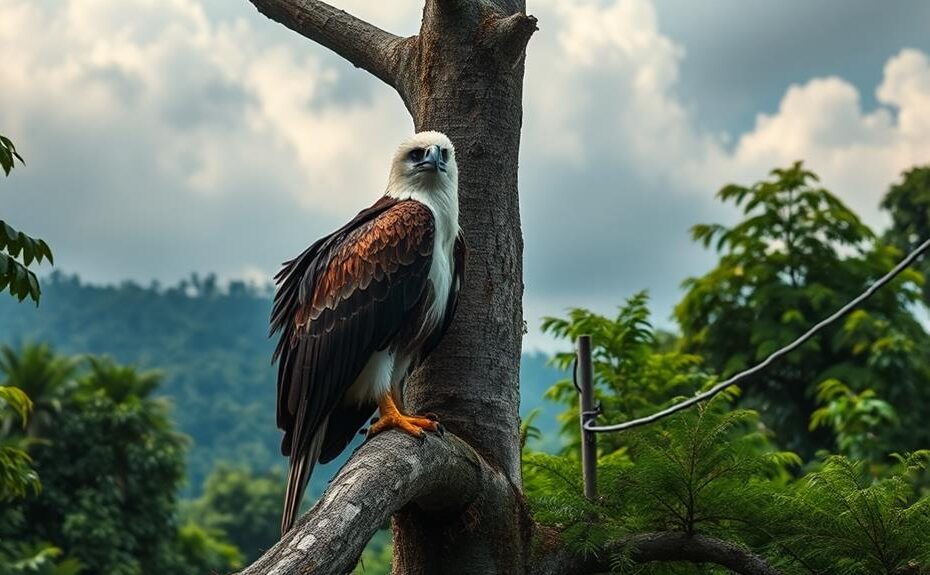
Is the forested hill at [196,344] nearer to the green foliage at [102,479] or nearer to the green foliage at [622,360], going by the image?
the green foliage at [102,479]

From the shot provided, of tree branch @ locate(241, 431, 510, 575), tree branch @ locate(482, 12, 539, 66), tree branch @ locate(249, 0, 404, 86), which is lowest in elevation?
tree branch @ locate(241, 431, 510, 575)

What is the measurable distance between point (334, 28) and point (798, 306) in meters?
13.9

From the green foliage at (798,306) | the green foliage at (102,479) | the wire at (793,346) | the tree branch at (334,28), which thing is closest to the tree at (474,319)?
the tree branch at (334,28)

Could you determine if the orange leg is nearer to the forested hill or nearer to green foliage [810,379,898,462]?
green foliage [810,379,898,462]

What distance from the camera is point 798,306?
760 inches

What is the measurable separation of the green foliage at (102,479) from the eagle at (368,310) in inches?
938

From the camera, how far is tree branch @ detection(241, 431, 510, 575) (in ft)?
11.4

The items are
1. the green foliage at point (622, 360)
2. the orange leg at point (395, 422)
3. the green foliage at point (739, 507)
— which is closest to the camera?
the orange leg at point (395, 422)

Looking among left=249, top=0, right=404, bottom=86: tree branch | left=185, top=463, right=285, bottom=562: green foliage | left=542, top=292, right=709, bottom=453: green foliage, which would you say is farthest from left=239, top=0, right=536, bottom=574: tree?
left=185, top=463, right=285, bottom=562: green foliage

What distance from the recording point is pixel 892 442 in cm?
1805

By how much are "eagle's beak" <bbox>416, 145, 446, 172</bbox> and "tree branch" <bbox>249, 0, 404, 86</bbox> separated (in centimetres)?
121

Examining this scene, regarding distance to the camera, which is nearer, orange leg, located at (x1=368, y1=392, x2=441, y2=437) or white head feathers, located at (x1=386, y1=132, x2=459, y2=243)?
orange leg, located at (x1=368, y1=392, x2=441, y2=437)

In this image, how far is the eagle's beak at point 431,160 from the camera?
527cm

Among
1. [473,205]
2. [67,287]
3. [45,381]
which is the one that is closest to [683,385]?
[473,205]
